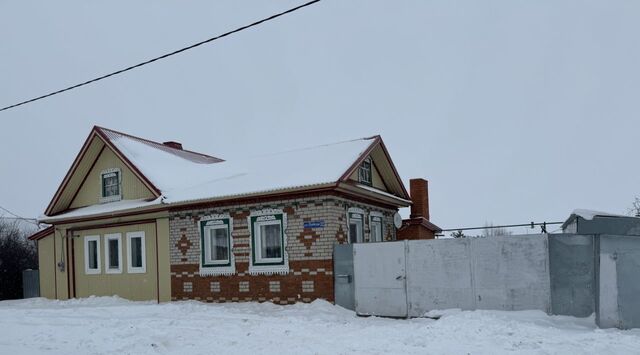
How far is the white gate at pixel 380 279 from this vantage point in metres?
13.7

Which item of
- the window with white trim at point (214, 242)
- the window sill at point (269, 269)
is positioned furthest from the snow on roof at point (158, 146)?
the window sill at point (269, 269)

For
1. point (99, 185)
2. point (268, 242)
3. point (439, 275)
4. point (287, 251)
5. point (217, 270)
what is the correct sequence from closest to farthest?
1. point (439, 275)
2. point (287, 251)
3. point (268, 242)
4. point (217, 270)
5. point (99, 185)

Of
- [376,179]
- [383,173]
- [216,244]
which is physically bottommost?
[216,244]

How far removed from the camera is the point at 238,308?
15.7m

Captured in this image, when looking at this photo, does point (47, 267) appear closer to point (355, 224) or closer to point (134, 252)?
point (134, 252)

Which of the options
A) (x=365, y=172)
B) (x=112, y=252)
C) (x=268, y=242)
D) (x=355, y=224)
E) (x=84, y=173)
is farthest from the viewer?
(x=84, y=173)

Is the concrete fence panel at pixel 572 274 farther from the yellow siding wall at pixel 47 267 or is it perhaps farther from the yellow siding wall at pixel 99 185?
the yellow siding wall at pixel 47 267

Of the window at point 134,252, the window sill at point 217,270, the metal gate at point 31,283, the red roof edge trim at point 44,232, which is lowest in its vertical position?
the metal gate at point 31,283

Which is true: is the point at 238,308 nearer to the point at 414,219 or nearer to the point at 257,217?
the point at 257,217

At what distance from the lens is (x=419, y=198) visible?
75.4 feet

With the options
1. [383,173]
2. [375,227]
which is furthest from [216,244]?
[383,173]

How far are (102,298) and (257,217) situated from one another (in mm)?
6966

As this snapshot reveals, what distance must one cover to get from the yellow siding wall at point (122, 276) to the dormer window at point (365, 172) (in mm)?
6836

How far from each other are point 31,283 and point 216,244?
1143 centimetres
